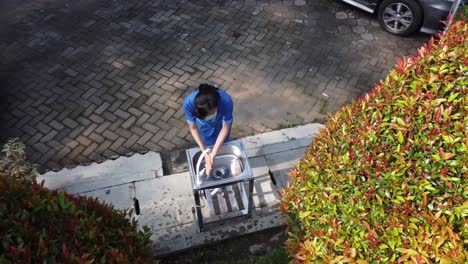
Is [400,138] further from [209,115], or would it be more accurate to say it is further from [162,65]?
[162,65]

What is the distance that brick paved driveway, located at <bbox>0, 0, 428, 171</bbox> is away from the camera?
5.80 m

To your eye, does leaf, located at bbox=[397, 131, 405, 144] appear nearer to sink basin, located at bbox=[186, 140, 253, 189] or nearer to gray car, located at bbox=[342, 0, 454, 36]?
sink basin, located at bbox=[186, 140, 253, 189]

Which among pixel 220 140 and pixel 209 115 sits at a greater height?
pixel 209 115

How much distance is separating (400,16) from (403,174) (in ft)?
18.6

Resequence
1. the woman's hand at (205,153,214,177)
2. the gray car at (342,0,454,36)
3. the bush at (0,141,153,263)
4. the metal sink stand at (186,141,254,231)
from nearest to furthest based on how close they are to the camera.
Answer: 1. the bush at (0,141,153,263)
2. the woman's hand at (205,153,214,177)
3. the metal sink stand at (186,141,254,231)
4. the gray car at (342,0,454,36)

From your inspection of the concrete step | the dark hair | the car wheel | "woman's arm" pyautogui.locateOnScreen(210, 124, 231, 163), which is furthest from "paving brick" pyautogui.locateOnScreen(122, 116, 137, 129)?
the car wheel

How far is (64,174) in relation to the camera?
508 cm

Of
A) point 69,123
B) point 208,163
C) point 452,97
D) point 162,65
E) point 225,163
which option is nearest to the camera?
point 452,97

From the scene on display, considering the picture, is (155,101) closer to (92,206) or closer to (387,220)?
(92,206)

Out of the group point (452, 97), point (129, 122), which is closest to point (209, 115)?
point (452, 97)

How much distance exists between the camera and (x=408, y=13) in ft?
23.0

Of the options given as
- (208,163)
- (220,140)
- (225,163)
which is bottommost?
(225,163)

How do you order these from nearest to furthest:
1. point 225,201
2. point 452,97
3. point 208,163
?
1. point 452,97
2. point 208,163
3. point 225,201

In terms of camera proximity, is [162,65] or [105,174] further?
[162,65]
